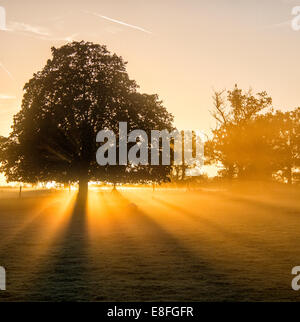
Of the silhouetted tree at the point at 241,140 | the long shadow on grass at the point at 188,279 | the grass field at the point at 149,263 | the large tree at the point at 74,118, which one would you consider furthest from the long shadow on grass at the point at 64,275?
the silhouetted tree at the point at 241,140

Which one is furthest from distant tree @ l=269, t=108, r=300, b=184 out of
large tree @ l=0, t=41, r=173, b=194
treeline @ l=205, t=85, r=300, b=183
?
large tree @ l=0, t=41, r=173, b=194

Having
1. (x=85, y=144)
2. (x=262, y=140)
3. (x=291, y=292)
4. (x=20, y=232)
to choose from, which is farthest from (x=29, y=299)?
(x=262, y=140)

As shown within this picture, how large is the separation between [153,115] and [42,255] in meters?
30.5

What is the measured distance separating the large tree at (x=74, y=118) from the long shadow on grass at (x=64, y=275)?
81.5 feet

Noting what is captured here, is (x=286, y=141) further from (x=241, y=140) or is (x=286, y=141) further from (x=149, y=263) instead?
(x=149, y=263)

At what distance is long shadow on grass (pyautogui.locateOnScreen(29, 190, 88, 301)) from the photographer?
327 inches

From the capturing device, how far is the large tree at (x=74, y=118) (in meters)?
40.4

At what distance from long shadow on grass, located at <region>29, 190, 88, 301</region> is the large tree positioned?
81.5ft

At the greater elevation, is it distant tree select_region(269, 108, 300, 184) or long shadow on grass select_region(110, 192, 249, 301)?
distant tree select_region(269, 108, 300, 184)

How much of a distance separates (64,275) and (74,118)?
104 ft

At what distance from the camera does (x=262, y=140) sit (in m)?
67.9

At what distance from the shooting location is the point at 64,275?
10.2 metres

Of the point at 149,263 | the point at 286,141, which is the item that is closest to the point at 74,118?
the point at 149,263

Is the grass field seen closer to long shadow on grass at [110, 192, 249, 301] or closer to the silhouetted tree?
long shadow on grass at [110, 192, 249, 301]
